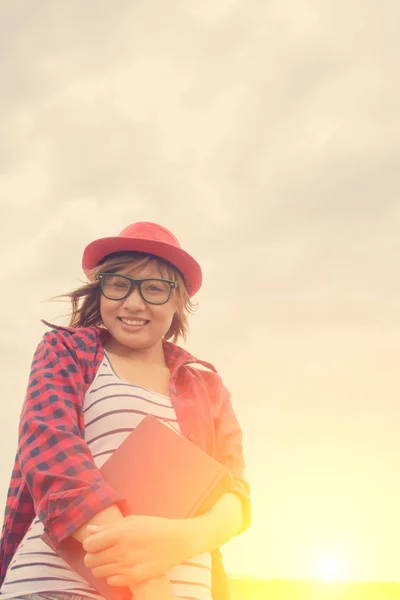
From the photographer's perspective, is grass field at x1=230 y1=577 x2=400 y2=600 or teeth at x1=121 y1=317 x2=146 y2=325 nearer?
teeth at x1=121 y1=317 x2=146 y2=325

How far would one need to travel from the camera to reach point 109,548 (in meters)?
2.42

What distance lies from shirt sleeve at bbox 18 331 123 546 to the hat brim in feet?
2.24

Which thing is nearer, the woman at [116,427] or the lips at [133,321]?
the woman at [116,427]

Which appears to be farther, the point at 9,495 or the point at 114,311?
the point at 114,311

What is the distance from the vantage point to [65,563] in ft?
8.93

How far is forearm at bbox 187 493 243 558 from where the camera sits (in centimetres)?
273

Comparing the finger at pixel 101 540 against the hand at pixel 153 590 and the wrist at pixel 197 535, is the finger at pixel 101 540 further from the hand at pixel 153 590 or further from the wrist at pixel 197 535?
the wrist at pixel 197 535

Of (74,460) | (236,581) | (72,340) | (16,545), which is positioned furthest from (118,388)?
(236,581)

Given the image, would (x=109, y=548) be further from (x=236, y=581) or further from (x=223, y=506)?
(x=236, y=581)

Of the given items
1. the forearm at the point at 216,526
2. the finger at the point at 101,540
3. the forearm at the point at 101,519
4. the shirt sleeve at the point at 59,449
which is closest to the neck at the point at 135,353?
the shirt sleeve at the point at 59,449

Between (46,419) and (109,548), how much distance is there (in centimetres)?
69

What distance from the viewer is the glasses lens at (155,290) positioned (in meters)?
3.56

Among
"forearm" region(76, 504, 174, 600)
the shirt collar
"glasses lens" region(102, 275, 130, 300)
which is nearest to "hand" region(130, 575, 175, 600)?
"forearm" region(76, 504, 174, 600)

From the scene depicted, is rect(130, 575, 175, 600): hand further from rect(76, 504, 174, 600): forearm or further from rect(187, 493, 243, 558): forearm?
rect(187, 493, 243, 558): forearm
